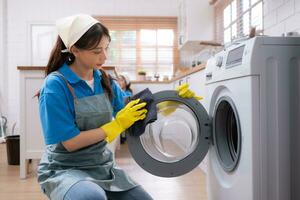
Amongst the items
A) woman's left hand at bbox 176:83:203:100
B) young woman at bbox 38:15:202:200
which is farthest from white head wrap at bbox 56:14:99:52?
woman's left hand at bbox 176:83:203:100

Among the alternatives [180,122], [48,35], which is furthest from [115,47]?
[180,122]

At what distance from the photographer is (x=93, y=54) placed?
1.23 metres

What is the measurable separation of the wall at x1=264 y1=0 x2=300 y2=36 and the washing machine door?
756 mm

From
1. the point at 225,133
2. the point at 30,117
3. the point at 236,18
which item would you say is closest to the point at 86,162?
the point at 225,133

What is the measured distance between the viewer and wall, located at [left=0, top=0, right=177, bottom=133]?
209 inches

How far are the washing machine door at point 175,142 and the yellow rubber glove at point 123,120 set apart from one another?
96 millimetres

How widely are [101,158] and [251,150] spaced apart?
548 millimetres

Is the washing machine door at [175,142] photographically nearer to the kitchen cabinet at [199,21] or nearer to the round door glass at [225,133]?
the round door glass at [225,133]

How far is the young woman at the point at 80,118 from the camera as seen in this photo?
3.72 ft

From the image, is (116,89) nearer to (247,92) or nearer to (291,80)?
(247,92)

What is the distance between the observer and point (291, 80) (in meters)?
1.15

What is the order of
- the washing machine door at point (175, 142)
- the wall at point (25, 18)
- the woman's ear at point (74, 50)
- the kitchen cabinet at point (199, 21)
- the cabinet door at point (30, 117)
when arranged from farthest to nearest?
the wall at point (25, 18), the kitchen cabinet at point (199, 21), the cabinet door at point (30, 117), the washing machine door at point (175, 142), the woman's ear at point (74, 50)

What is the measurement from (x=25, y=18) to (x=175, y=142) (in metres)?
4.70

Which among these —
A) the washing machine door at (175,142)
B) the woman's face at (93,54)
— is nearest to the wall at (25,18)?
the washing machine door at (175,142)
